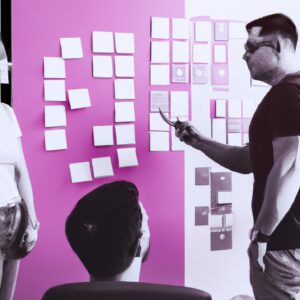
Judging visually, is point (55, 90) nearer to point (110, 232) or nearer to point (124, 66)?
point (124, 66)

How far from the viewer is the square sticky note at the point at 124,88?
1.95 metres

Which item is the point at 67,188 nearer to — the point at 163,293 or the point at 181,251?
the point at 181,251

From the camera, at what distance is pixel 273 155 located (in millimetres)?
1926

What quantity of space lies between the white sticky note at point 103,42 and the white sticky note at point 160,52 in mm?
193

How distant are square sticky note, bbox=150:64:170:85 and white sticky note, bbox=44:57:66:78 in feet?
1.33

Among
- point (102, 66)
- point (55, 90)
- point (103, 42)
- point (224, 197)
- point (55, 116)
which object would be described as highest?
point (103, 42)

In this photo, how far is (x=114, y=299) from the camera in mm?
1241

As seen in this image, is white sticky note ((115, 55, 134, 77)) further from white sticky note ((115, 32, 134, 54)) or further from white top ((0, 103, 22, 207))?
white top ((0, 103, 22, 207))

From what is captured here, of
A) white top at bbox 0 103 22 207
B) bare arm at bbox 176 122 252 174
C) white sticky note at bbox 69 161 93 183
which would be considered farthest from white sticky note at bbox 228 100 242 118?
white top at bbox 0 103 22 207

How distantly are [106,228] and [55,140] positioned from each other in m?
0.45

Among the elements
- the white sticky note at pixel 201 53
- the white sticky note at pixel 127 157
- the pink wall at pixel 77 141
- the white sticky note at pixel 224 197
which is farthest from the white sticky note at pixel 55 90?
the white sticky note at pixel 224 197

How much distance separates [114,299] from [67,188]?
0.75 meters

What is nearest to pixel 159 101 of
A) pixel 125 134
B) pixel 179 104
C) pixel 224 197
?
pixel 179 104

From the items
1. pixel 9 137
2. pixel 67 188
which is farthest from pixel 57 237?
pixel 9 137
